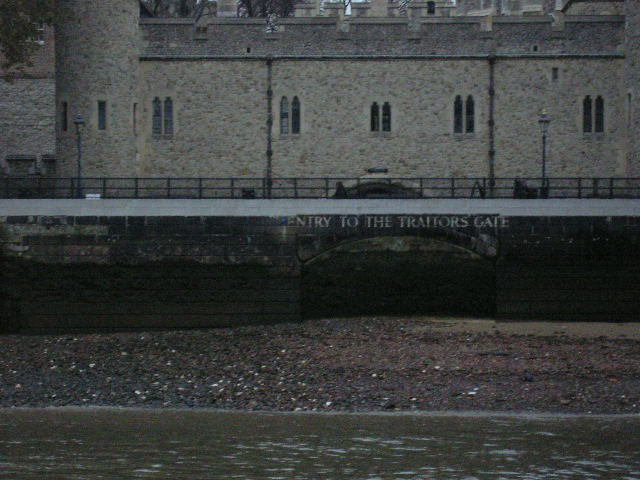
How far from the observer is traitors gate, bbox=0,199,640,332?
2742 centimetres

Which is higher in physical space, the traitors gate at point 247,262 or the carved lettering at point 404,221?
the carved lettering at point 404,221

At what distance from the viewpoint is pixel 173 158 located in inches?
1625

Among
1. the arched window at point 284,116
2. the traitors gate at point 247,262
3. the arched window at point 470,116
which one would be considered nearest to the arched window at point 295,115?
the arched window at point 284,116

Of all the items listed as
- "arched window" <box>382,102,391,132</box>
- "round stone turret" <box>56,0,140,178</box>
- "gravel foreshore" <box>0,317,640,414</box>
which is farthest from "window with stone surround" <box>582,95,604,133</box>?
"gravel foreshore" <box>0,317,640,414</box>

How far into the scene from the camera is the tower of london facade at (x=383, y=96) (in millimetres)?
41125

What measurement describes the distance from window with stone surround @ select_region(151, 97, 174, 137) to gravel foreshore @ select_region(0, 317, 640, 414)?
15306mm

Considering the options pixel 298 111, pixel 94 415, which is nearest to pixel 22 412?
pixel 94 415

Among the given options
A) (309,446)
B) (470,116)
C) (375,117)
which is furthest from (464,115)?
(309,446)

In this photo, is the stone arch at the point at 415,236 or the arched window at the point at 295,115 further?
the arched window at the point at 295,115

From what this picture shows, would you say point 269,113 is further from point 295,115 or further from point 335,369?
point 335,369

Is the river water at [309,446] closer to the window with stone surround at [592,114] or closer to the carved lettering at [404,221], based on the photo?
the carved lettering at [404,221]

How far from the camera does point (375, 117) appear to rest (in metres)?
41.4

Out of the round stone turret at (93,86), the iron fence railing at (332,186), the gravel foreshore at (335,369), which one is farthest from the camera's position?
the round stone turret at (93,86)

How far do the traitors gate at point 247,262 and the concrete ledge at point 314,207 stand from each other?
0.34 meters
